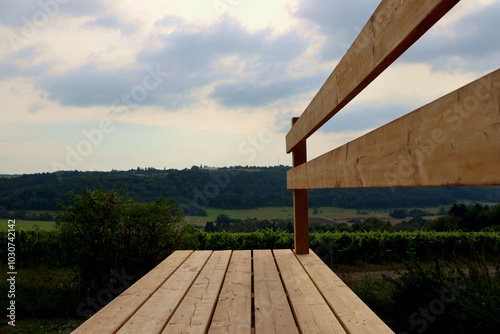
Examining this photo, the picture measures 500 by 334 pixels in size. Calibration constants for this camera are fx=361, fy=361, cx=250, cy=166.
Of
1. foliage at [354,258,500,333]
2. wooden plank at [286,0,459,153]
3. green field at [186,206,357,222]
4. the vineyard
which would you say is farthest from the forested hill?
wooden plank at [286,0,459,153]

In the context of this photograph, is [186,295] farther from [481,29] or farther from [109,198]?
[109,198]

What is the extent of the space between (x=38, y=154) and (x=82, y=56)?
410cm

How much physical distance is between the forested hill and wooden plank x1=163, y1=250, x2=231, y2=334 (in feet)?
33.3

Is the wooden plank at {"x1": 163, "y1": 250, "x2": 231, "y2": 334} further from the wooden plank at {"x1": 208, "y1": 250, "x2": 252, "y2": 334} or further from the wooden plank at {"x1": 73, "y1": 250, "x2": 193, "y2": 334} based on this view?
the wooden plank at {"x1": 73, "y1": 250, "x2": 193, "y2": 334}

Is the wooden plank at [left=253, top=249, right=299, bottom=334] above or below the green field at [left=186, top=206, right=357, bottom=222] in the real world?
above

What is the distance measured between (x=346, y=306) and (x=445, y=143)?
1.36 metres

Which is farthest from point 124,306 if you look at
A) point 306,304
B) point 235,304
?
point 306,304

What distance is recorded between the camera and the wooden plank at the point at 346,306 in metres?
1.51

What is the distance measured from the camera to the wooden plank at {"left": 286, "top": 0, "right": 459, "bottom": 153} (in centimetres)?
78

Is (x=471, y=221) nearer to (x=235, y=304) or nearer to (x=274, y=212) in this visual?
(x=274, y=212)

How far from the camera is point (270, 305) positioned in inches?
72.0

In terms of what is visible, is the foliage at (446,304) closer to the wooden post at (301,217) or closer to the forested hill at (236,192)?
the wooden post at (301,217)

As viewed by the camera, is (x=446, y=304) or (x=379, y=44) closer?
(x=379, y=44)

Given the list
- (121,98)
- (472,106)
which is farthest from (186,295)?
(121,98)
